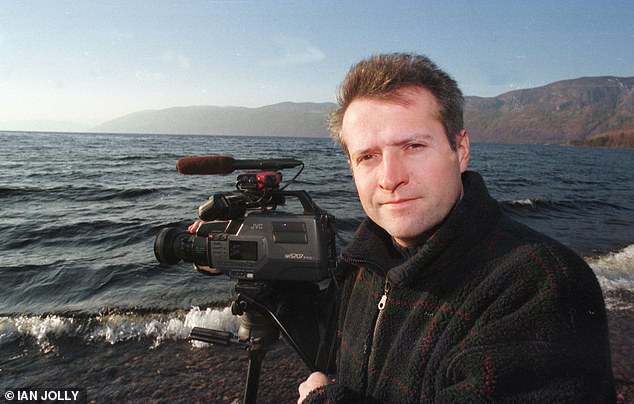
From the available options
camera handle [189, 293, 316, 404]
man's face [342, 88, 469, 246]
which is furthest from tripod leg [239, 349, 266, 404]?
man's face [342, 88, 469, 246]

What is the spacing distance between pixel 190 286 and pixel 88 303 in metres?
1.51

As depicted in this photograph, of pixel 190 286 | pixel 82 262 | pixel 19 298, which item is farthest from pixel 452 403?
pixel 82 262

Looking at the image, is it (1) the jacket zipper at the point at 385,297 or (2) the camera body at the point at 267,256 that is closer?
(1) the jacket zipper at the point at 385,297

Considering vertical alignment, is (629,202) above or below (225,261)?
below

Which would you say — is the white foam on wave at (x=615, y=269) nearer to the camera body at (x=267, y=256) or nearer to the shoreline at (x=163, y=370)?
the shoreline at (x=163, y=370)

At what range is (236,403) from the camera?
3355 mm

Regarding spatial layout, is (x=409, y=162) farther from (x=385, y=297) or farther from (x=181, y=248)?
(x=181, y=248)

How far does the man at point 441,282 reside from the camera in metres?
0.89

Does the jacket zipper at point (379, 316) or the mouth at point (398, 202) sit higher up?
the mouth at point (398, 202)

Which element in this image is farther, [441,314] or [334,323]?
[334,323]

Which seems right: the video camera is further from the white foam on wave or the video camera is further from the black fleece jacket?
the white foam on wave

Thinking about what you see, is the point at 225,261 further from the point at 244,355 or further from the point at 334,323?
the point at 244,355

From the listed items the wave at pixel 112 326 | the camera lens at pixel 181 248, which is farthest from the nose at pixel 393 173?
the wave at pixel 112 326

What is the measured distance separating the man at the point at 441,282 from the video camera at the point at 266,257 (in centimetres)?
41
